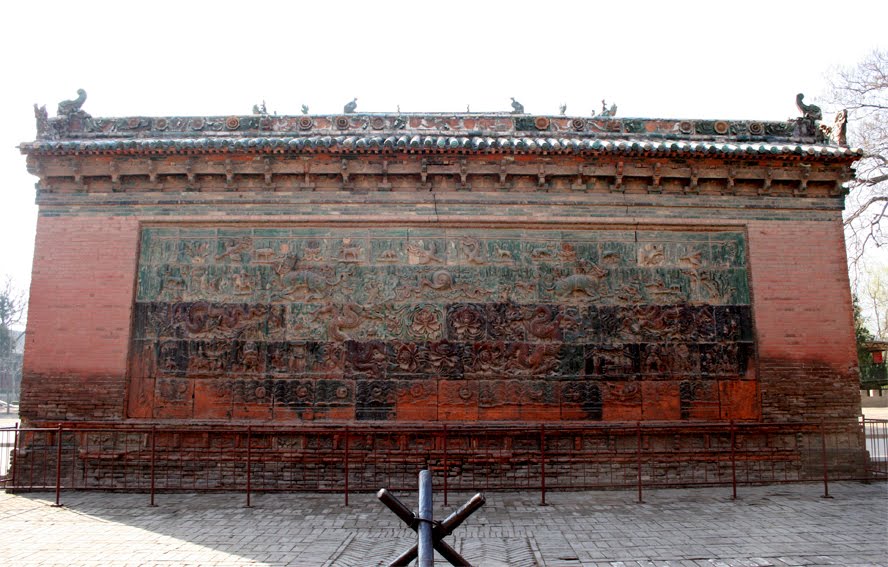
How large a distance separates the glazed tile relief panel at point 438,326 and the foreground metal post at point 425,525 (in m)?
6.30

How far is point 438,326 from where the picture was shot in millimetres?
10094

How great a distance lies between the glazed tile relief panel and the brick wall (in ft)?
0.96

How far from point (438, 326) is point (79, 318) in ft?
19.3

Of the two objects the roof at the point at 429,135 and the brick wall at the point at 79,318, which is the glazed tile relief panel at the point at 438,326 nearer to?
the brick wall at the point at 79,318

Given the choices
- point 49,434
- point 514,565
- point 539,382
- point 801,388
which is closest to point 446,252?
point 539,382

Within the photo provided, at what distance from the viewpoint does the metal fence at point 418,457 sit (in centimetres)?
959

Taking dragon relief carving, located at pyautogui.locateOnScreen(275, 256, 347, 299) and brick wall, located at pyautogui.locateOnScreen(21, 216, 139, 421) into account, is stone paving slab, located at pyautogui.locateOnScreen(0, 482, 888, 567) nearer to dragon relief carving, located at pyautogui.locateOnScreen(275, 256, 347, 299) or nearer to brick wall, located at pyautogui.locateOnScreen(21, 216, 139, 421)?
brick wall, located at pyautogui.locateOnScreen(21, 216, 139, 421)

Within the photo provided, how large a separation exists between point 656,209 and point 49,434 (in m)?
10.5

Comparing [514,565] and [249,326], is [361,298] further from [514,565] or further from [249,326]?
[514,565]

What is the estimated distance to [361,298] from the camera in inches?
401

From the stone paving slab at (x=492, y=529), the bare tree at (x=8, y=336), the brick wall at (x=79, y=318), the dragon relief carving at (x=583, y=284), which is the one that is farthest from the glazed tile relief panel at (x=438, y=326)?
the bare tree at (x=8, y=336)

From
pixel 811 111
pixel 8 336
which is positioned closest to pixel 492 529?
pixel 811 111

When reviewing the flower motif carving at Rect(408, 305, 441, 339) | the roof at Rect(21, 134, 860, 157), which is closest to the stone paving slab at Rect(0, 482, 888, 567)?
the flower motif carving at Rect(408, 305, 441, 339)

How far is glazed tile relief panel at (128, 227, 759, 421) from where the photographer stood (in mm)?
9953
